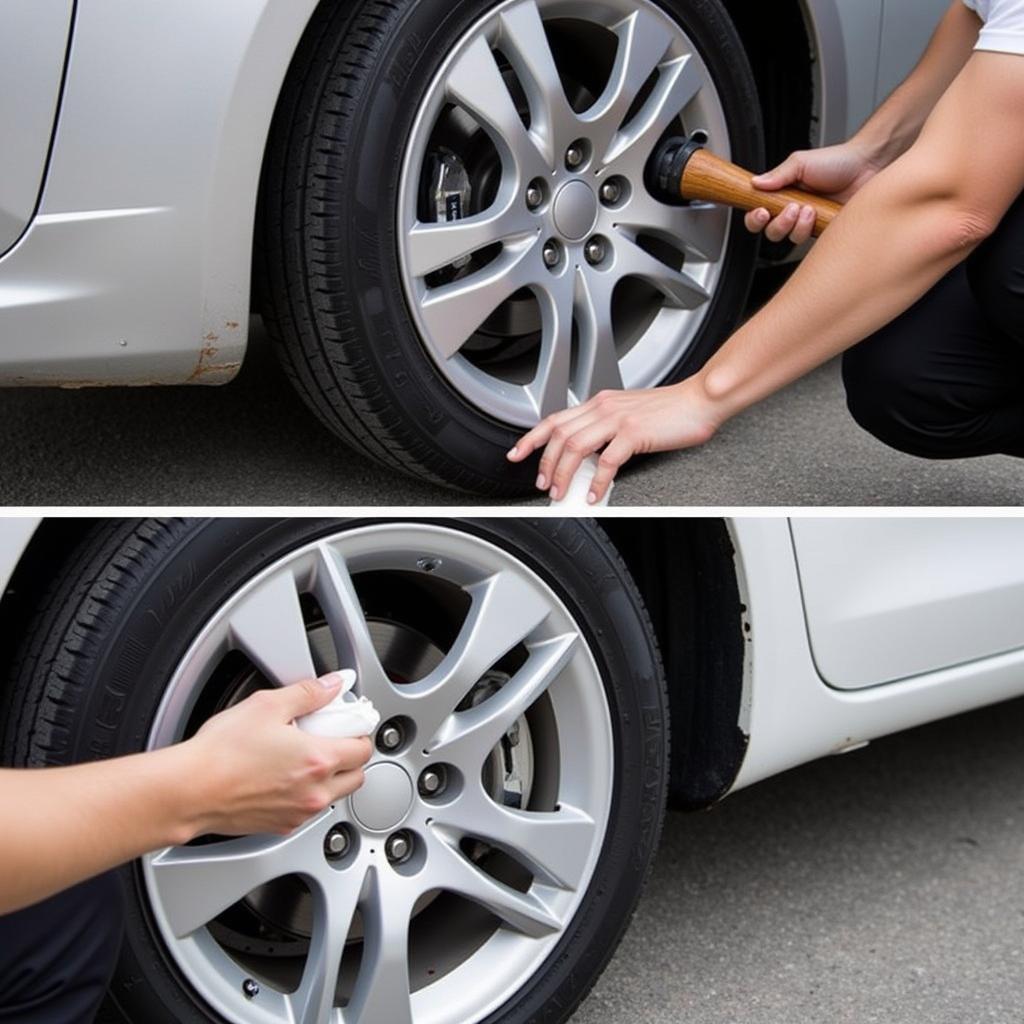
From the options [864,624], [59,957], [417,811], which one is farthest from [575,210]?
[59,957]

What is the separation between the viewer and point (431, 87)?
2.04 meters

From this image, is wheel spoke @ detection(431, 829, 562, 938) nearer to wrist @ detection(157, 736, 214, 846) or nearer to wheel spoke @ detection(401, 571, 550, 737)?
wheel spoke @ detection(401, 571, 550, 737)

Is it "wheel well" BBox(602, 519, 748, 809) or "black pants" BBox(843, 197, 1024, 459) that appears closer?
"wheel well" BBox(602, 519, 748, 809)

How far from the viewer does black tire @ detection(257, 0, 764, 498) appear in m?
1.98

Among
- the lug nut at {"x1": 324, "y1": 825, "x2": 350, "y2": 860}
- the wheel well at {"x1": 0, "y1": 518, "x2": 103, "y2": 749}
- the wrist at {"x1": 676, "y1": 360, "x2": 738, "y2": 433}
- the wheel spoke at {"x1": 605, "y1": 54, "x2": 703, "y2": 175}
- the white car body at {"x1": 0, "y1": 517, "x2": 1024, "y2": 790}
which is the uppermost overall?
the wheel well at {"x1": 0, "y1": 518, "x2": 103, "y2": 749}

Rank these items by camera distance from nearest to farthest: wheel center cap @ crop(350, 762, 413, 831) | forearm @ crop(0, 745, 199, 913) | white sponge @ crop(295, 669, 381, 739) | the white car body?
forearm @ crop(0, 745, 199, 913)
white sponge @ crop(295, 669, 381, 739)
wheel center cap @ crop(350, 762, 413, 831)
the white car body

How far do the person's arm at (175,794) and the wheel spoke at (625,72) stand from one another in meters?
1.14

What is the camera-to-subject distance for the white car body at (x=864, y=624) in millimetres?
1811

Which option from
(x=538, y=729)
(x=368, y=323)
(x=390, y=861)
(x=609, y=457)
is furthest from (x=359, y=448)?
(x=390, y=861)

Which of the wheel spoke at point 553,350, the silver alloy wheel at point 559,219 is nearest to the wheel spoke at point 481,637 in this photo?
the silver alloy wheel at point 559,219

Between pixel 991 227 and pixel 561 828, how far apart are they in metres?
0.85

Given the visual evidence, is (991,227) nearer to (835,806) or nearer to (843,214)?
(843,214)

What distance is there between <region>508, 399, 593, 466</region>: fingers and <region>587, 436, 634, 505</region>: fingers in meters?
0.10

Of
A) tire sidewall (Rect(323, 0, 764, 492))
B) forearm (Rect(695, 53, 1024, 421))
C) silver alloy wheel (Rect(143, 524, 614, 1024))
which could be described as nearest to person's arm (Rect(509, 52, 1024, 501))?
forearm (Rect(695, 53, 1024, 421))
